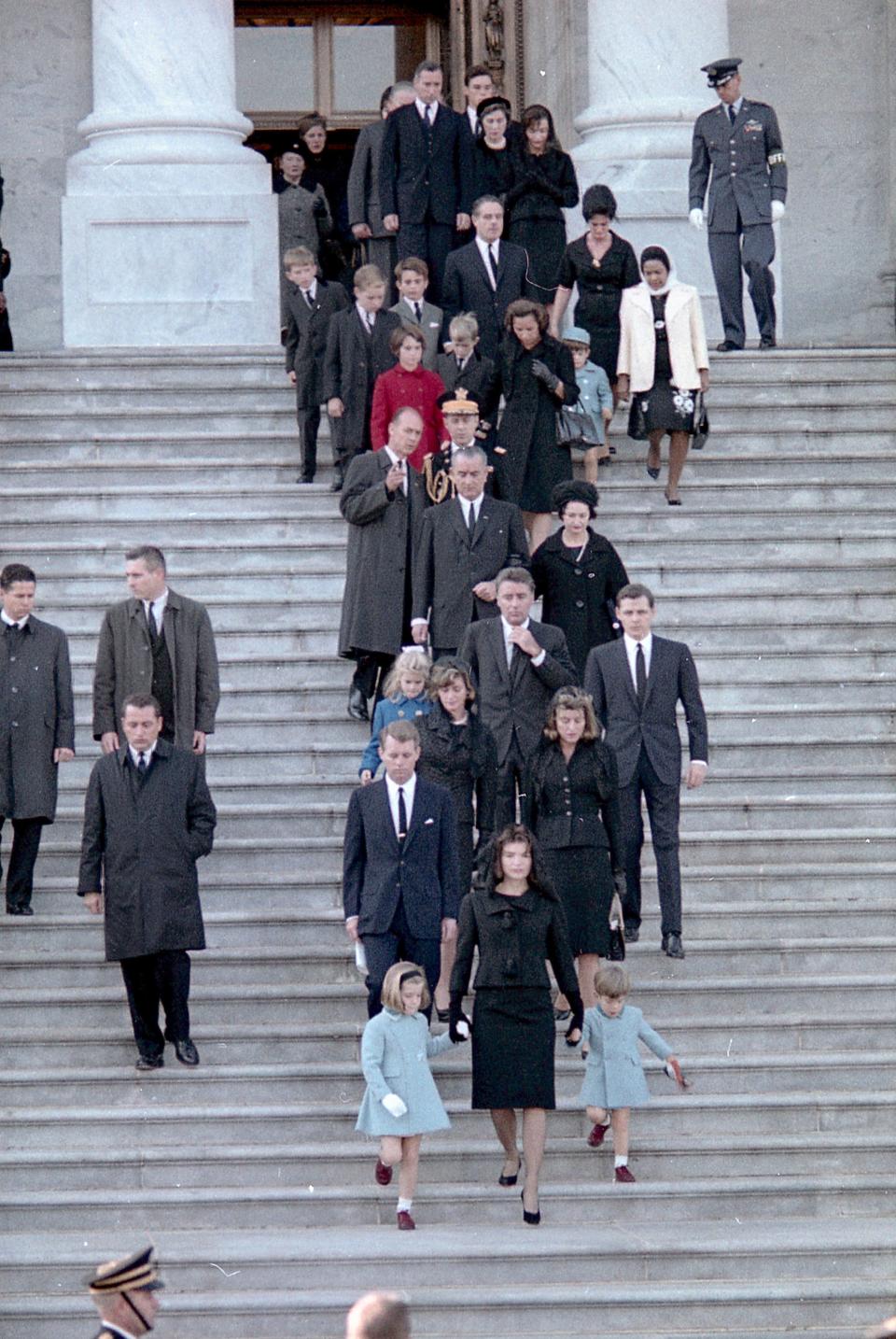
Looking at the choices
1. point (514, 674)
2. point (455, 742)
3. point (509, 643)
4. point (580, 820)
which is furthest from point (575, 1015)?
point (509, 643)

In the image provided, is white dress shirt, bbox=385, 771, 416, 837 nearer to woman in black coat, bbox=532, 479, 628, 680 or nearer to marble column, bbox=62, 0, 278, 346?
woman in black coat, bbox=532, 479, 628, 680

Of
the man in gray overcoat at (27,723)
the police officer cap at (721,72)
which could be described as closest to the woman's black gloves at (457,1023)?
the man in gray overcoat at (27,723)

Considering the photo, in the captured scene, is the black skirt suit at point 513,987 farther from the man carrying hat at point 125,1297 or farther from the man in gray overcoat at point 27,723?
the man carrying hat at point 125,1297

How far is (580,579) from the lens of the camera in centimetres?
1266

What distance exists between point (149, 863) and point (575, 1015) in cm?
182

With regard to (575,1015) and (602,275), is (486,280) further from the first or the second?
(575,1015)

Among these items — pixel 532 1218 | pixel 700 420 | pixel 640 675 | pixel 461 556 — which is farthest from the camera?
pixel 700 420

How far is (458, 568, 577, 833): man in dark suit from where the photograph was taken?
468 inches

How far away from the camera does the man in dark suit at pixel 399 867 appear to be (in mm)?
11055

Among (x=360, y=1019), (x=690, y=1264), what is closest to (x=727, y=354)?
(x=360, y=1019)

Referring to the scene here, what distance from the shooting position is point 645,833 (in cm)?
1293

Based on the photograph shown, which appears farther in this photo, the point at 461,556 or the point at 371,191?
the point at 371,191

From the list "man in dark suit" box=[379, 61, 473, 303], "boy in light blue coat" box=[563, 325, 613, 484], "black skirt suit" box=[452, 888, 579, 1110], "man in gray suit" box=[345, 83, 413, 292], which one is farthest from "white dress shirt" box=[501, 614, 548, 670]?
"man in gray suit" box=[345, 83, 413, 292]

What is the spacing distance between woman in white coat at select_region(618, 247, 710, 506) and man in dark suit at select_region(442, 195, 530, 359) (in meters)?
0.62
